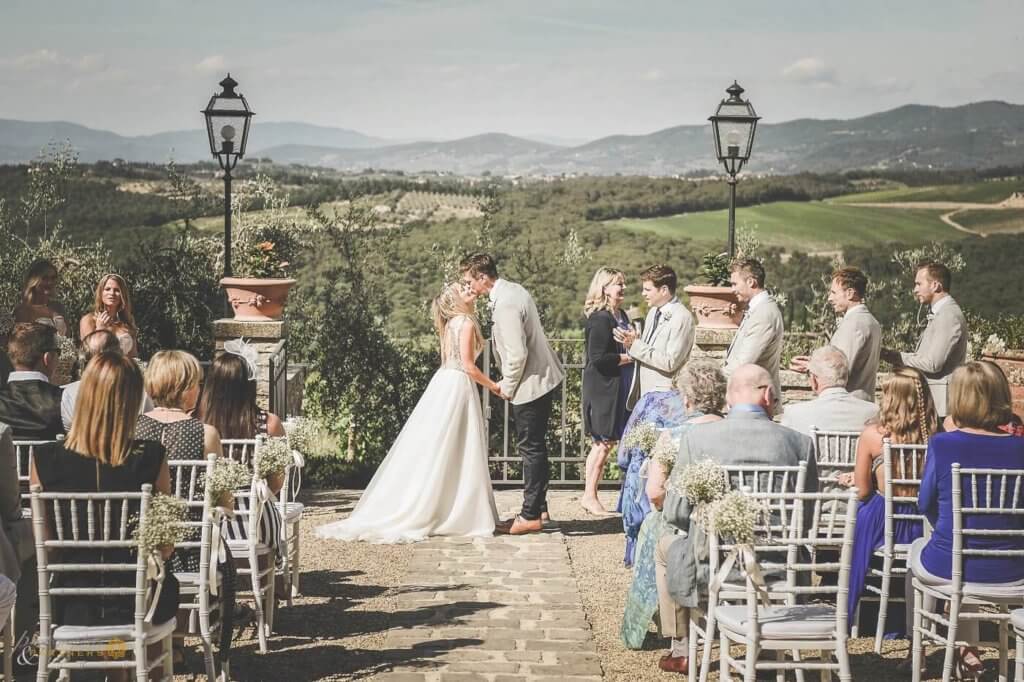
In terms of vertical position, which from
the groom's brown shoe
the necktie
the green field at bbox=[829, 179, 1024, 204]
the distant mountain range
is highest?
the distant mountain range

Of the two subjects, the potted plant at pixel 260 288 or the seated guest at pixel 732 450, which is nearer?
the seated guest at pixel 732 450

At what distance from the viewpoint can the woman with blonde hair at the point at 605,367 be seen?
747cm

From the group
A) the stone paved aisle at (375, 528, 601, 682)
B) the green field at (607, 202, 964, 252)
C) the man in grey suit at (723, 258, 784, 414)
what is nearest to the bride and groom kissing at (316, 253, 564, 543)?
the stone paved aisle at (375, 528, 601, 682)

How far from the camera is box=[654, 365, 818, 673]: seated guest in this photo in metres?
4.12

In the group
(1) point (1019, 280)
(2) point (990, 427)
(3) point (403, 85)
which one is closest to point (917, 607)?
(2) point (990, 427)

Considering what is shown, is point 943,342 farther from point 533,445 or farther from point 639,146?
point 639,146

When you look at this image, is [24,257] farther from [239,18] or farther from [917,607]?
[239,18]

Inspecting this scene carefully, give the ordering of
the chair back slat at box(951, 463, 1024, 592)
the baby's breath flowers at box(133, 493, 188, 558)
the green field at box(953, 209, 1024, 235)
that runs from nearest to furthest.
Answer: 1. the baby's breath flowers at box(133, 493, 188, 558)
2. the chair back slat at box(951, 463, 1024, 592)
3. the green field at box(953, 209, 1024, 235)

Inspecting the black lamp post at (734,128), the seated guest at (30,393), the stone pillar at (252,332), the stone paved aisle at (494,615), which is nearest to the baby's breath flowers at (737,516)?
the stone paved aisle at (494,615)

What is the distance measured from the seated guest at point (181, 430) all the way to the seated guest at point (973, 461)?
9.23 ft

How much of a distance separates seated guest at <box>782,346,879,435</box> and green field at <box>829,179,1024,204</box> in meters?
30.2

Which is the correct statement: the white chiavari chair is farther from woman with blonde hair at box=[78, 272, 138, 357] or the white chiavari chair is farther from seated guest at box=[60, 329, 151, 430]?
woman with blonde hair at box=[78, 272, 138, 357]

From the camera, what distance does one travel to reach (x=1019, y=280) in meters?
25.4

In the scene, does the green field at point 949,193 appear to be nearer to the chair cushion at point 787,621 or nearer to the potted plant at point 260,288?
the potted plant at point 260,288
